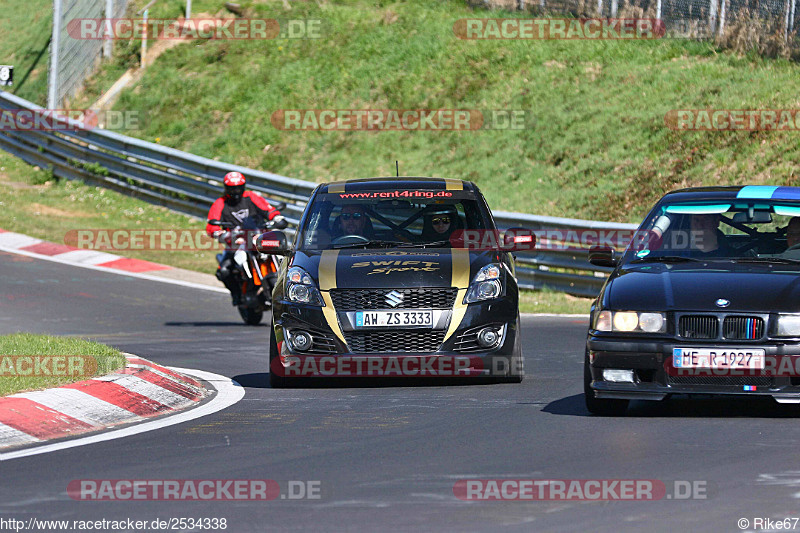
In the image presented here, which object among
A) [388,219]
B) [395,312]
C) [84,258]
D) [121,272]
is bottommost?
[121,272]

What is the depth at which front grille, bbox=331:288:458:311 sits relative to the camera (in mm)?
10086

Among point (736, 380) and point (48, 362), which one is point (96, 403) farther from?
point (736, 380)

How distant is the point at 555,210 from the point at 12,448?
16.0 m

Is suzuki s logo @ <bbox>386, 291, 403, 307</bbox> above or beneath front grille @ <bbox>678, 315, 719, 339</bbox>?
beneath

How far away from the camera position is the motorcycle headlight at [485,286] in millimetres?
10227

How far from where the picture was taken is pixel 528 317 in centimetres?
1688

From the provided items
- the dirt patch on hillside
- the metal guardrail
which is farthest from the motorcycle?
the dirt patch on hillside

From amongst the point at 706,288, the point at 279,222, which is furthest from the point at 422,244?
the point at 279,222

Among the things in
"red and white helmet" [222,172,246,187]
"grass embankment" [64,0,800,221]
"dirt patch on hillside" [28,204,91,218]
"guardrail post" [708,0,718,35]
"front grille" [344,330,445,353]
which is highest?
"guardrail post" [708,0,718,35]

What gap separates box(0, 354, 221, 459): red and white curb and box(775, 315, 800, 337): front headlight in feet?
12.9

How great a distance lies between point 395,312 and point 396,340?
0.21 meters

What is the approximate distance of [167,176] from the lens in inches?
1011

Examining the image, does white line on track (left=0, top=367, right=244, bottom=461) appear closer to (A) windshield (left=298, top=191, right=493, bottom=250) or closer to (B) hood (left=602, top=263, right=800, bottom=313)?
(A) windshield (left=298, top=191, right=493, bottom=250)

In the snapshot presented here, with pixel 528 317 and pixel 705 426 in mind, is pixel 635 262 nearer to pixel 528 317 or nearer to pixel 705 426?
pixel 705 426
